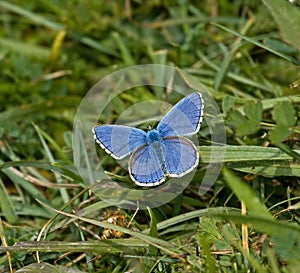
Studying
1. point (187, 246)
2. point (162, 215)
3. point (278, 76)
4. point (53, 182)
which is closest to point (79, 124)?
point (53, 182)

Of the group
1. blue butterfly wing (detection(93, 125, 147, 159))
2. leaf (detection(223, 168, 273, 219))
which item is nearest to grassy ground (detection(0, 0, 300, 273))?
leaf (detection(223, 168, 273, 219))

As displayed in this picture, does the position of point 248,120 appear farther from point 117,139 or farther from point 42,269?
point 42,269

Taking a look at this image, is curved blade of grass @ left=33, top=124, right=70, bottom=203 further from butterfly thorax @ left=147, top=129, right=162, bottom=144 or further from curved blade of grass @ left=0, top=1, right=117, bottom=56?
curved blade of grass @ left=0, top=1, right=117, bottom=56

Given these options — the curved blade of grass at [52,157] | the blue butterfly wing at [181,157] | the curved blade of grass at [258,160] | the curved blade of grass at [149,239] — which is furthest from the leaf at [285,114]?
the curved blade of grass at [52,157]

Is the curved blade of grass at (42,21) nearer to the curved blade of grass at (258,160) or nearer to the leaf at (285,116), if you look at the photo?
the curved blade of grass at (258,160)

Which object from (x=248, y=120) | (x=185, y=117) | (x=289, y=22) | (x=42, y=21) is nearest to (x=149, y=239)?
(x=185, y=117)

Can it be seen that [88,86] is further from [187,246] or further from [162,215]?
[187,246]
